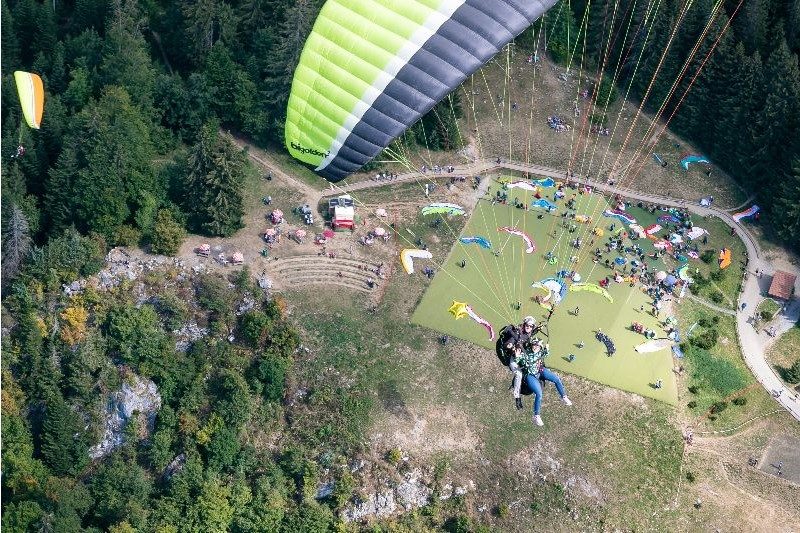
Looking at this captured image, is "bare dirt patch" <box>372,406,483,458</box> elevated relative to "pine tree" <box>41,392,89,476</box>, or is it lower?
elevated

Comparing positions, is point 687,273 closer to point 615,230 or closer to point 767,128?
point 615,230

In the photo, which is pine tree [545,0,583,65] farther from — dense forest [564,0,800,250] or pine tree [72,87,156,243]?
pine tree [72,87,156,243]

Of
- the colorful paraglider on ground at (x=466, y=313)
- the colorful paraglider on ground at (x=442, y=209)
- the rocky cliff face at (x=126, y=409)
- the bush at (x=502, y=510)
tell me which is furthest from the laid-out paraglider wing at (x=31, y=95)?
the bush at (x=502, y=510)

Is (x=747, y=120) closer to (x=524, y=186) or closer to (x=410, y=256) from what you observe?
(x=524, y=186)

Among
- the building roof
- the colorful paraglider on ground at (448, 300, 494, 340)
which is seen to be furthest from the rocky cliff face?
the building roof

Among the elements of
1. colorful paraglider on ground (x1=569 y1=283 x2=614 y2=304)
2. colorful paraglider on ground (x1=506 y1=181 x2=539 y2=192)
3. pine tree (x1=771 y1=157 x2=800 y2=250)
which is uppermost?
pine tree (x1=771 y1=157 x2=800 y2=250)

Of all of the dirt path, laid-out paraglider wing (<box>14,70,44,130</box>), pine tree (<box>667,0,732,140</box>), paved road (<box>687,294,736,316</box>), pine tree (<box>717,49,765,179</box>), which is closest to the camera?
the dirt path

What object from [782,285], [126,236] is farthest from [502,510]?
[126,236]

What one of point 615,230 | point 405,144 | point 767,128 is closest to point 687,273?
point 615,230
